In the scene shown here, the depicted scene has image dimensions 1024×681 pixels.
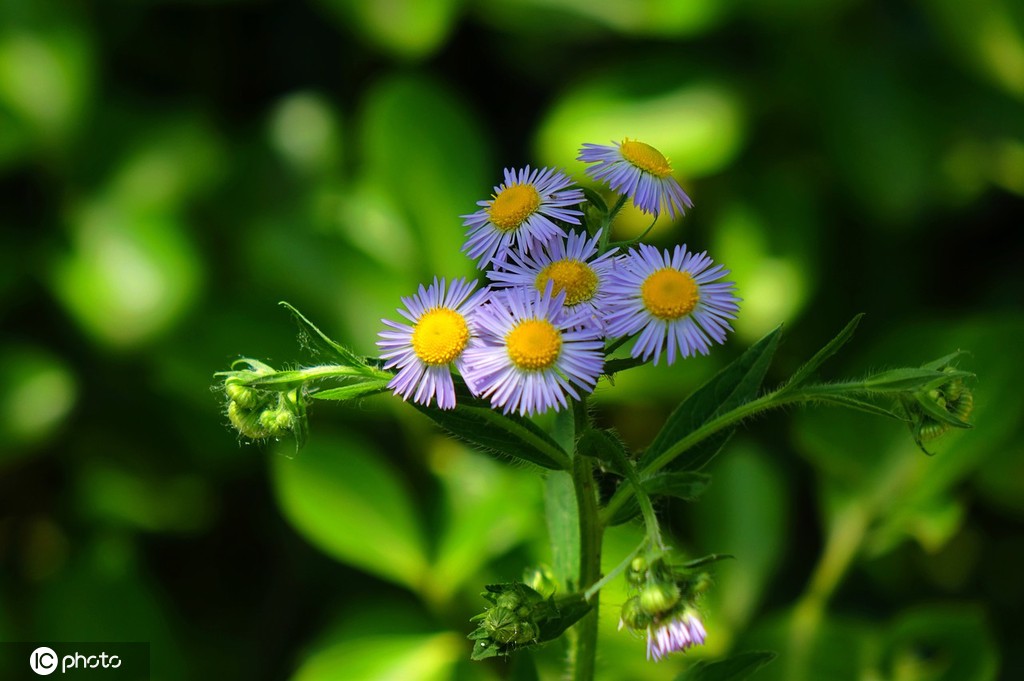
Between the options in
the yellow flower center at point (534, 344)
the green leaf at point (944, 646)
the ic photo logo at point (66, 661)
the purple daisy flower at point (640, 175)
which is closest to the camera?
the yellow flower center at point (534, 344)

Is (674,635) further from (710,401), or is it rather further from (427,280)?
(427,280)

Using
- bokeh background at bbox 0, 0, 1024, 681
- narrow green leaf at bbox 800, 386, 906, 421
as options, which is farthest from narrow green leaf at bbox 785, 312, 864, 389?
bokeh background at bbox 0, 0, 1024, 681

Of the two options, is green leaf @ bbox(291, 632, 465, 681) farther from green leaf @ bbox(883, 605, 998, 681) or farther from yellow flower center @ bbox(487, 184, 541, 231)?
yellow flower center @ bbox(487, 184, 541, 231)

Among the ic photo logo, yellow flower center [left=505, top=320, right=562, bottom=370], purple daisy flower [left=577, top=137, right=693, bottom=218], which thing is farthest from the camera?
the ic photo logo

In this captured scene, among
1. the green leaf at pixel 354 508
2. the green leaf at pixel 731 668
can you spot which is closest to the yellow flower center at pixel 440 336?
the green leaf at pixel 731 668

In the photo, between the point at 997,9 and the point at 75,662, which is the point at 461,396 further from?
the point at 997,9

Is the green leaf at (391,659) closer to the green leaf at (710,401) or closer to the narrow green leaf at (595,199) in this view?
the green leaf at (710,401)

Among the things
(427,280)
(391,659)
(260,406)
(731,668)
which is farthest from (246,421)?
(427,280)
